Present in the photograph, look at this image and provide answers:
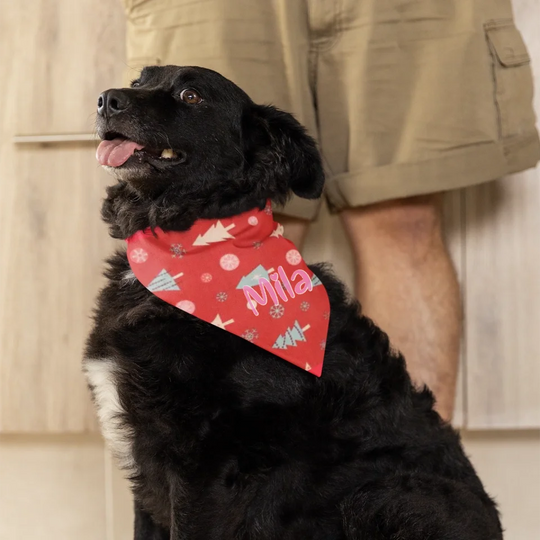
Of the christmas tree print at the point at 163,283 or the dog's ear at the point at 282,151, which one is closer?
the christmas tree print at the point at 163,283

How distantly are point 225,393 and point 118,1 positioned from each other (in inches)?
57.6

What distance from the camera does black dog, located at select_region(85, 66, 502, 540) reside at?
125 cm

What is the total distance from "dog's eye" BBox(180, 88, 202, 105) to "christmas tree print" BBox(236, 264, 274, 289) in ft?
1.29

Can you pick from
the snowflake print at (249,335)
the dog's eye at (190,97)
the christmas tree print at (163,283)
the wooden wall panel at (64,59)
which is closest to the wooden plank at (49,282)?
the wooden wall panel at (64,59)

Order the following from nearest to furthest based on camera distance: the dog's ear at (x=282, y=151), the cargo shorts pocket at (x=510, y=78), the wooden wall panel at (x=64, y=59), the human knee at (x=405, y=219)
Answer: the dog's ear at (x=282, y=151) < the cargo shorts pocket at (x=510, y=78) < the human knee at (x=405, y=219) < the wooden wall panel at (x=64, y=59)

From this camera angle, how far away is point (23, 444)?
7.55 ft

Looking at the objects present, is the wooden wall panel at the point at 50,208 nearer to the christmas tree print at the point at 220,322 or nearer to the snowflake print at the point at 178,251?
the snowflake print at the point at 178,251

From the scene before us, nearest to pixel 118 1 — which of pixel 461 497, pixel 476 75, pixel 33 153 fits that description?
pixel 33 153

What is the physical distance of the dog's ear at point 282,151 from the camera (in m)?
1.50

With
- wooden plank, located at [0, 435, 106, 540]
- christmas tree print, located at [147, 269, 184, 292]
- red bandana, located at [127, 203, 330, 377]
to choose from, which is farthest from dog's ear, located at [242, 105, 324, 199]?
wooden plank, located at [0, 435, 106, 540]

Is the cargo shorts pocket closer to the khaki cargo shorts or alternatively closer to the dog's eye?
the khaki cargo shorts

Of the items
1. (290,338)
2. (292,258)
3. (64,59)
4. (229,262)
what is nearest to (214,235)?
(229,262)

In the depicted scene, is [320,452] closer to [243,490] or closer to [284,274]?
[243,490]

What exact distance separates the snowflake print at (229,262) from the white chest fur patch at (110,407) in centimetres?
30
